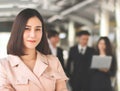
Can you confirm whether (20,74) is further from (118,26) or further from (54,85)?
(118,26)

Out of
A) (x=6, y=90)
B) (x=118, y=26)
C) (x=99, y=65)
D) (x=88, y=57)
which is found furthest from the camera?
(x=118, y=26)

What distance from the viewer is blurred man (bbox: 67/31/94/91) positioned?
5031 mm

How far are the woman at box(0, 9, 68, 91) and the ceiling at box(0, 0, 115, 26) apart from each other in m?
4.64

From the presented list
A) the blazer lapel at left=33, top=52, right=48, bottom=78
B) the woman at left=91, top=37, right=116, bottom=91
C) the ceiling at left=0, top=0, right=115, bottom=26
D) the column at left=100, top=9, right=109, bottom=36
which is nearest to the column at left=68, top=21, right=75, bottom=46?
the ceiling at left=0, top=0, right=115, bottom=26

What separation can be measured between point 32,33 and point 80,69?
3.50 m

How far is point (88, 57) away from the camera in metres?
5.06

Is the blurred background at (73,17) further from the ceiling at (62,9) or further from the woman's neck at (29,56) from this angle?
the woman's neck at (29,56)

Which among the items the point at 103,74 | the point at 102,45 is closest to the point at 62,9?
the point at 102,45

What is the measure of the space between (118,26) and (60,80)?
16.2ft

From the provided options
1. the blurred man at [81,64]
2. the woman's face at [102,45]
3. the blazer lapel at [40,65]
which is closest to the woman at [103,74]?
the woman's face at [102,45]

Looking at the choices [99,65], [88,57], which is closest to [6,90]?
[99,65]

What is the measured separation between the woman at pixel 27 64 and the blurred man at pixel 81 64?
3352 mm

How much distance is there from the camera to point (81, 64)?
503 centimetres

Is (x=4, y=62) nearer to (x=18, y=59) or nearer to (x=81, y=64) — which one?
(x=18, y=59)
